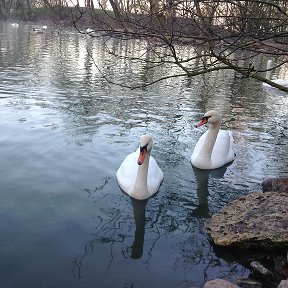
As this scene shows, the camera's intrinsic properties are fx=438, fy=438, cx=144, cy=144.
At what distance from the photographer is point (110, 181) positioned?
7.82m

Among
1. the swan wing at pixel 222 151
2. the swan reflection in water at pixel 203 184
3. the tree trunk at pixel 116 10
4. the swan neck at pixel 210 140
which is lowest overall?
the swan reflection in water at pixel 203 184

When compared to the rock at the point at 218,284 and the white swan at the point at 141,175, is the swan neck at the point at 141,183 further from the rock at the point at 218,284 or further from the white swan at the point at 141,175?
the rock at the point at 218,284

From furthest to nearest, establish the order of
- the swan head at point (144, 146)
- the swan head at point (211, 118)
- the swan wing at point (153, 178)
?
the swan head at point (211, 118) < the swan wing at point (153, 178) < the swan head at point (144, 146)

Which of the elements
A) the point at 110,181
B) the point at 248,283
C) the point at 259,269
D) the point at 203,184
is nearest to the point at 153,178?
the point at 110,181

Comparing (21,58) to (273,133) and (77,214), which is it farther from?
(77,214)

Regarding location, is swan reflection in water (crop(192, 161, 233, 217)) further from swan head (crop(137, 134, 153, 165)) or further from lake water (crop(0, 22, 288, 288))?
swan head (crop(137, 134, 153, 165))

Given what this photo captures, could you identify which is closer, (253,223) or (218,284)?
(218,284)

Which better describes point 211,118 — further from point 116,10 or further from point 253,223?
point 116,10

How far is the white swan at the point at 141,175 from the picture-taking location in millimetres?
7074

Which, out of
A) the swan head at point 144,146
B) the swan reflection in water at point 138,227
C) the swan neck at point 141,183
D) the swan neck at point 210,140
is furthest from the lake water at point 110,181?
the swan head at point 144,146

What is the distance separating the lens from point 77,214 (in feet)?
21.6

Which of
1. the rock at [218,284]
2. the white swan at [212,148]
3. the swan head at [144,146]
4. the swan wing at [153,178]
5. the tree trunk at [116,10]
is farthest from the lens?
the white swan at [212,148]

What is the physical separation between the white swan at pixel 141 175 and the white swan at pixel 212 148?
1.12 meters

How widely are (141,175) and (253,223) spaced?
2.01m
